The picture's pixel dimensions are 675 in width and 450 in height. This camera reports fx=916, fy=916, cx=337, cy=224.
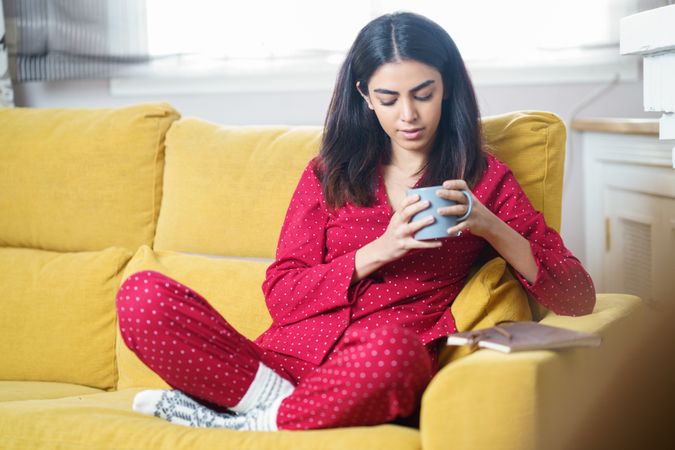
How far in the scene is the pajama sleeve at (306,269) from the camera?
174cm

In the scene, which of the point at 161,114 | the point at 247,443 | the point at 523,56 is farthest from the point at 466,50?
the point at 247,443

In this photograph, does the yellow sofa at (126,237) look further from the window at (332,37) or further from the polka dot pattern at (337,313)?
the window at (332,37)

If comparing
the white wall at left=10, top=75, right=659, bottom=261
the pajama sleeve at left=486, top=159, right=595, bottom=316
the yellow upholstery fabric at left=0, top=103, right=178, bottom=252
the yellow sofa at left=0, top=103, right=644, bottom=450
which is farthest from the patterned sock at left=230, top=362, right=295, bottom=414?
the white wall at left=10, top=75, right=659, bottom=261

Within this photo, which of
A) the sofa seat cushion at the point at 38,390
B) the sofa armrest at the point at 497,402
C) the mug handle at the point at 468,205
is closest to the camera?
the sofa armrest at the point at 497,402

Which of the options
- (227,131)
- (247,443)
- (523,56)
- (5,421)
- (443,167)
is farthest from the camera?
(523,56)

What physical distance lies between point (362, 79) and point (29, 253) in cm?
105

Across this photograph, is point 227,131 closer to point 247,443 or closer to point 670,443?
point 247,443

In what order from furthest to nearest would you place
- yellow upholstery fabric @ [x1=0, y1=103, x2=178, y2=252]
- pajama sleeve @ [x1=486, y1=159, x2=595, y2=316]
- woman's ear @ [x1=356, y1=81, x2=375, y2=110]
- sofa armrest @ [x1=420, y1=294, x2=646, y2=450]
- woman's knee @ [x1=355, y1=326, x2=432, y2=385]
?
yellow upholstery fabric @ [x1=0, y1=103, x2=178, y2=252] < woman's ear @ [x1=356, y1=81, x2=375, y2=110] < pajama sleeve @ [x1=486, y1=159, x2=595, y2=316] < woman's knee @ [x1=355, y1=326, x2=432, y2=385] < sofa armrest @ [x1=420, y1=294, x2=646, y2=450]

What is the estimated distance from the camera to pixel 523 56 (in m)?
2.61

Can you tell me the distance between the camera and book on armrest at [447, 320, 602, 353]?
136cm

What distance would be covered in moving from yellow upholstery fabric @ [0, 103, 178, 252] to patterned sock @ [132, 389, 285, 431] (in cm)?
69

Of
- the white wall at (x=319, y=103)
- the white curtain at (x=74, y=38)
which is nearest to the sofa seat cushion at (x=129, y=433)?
the white wall at (x=319, y=103)

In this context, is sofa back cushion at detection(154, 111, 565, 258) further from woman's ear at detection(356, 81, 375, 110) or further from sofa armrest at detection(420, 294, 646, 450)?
sofa armrest at detection(420, 294, 646, 450)

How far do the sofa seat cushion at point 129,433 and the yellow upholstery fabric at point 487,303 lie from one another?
1.02 feet
